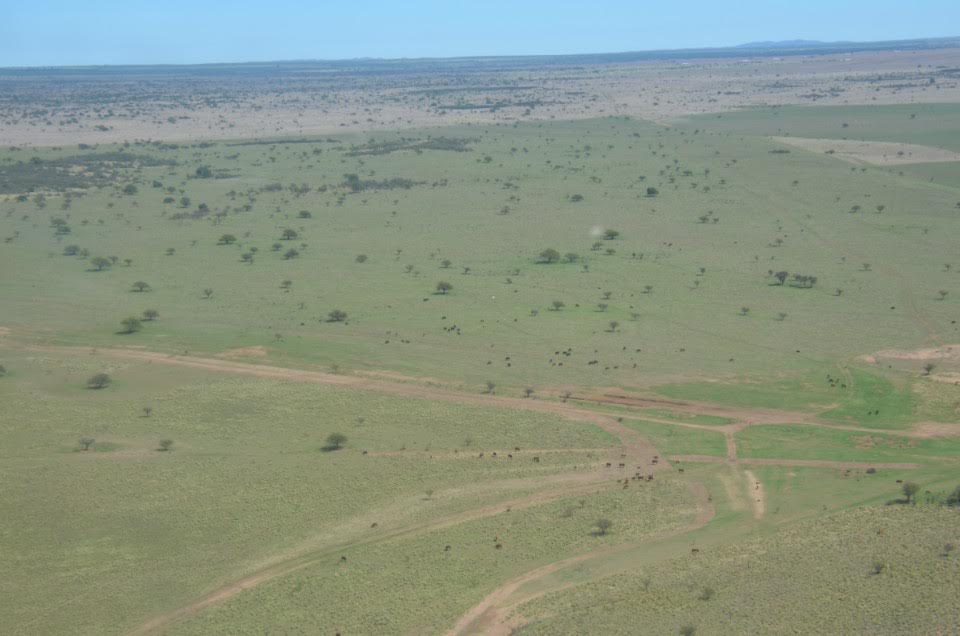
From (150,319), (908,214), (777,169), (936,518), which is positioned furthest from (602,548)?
(777,169)

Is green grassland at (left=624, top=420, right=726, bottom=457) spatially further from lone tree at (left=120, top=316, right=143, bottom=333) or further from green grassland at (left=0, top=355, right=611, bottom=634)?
lone tree at (left=120, top=316, right=143, bottom=333)

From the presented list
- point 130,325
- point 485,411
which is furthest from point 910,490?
point 130,325

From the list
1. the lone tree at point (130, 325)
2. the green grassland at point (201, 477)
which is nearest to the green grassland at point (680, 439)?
the green grassland at point (201, 477)

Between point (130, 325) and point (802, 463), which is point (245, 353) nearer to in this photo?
point (130, 325)

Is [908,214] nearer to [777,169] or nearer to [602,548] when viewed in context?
[777,169]

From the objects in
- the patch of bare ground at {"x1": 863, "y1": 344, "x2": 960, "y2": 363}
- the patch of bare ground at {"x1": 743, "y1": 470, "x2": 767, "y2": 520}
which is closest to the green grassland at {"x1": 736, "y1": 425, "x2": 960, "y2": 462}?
the patch of bare ground at {"x1": 743, "y1": 470, "x2": 767, "y2": 520}

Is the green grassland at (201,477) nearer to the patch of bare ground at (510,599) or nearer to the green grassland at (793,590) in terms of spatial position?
the patch of bare ground at (510,599)
